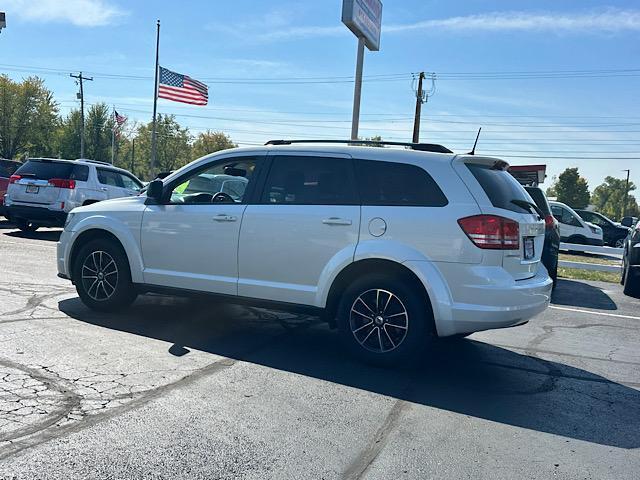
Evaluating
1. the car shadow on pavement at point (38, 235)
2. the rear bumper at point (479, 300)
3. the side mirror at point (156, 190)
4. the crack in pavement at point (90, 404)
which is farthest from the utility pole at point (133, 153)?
the rear bumper at point (479, 300)

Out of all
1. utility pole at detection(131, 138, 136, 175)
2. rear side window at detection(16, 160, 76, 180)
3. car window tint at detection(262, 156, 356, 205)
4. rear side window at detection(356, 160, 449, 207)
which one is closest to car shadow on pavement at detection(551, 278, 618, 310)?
rear side window at detection(356, 160, 449, 207)

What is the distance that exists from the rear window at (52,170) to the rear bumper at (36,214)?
75cm

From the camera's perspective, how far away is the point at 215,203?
238 inches

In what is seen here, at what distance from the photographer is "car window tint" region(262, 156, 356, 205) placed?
5.47 metres

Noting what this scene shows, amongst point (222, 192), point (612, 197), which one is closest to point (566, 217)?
point (222, 192)

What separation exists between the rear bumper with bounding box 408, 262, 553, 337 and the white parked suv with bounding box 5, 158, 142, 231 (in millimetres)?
9953

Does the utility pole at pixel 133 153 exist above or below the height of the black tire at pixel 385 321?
above

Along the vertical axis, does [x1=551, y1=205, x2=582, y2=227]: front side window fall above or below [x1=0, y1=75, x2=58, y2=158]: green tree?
below

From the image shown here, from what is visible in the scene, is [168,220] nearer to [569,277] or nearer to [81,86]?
[569,277]

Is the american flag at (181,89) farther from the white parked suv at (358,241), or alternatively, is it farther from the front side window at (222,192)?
the white parked suv at (358,241)

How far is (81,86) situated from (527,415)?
68.4 meters

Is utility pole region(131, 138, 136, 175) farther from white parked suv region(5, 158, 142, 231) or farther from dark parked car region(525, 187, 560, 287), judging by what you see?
dark parked car region(525, 187, 560, 287)

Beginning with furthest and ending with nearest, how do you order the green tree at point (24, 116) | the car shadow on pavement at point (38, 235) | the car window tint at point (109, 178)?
the green tree at point (24, 116) → the car window tint at point (109, 178) → the car shadow on pavement at point (38, 235)

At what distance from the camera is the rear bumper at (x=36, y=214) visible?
43.0 feet
